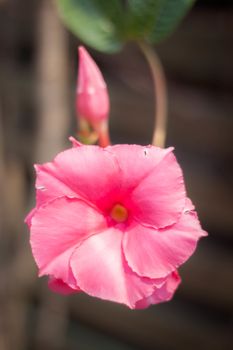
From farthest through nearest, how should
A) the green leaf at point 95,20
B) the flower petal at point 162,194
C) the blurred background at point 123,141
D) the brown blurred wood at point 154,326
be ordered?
the brown blurred wood at point 154,326, the blurred background at point 123,141, the green leaf at point 95,20, the flower petal at point 162,194

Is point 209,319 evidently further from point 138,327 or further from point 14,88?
point 14,88

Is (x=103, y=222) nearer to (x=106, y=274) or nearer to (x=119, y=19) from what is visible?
(x=106, y=274)

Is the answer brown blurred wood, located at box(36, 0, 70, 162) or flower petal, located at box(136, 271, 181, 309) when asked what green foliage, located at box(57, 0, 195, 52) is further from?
brown blurred wood, located at box(36, 0, 70, 162)

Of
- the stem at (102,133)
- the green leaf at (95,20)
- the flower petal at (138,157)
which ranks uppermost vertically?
the green leaf at (95,20)

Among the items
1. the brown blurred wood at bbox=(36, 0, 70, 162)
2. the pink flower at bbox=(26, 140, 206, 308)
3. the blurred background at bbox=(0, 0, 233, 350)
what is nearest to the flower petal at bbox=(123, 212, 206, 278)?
the pink flower at bbox=(26, 140, 206, 308)

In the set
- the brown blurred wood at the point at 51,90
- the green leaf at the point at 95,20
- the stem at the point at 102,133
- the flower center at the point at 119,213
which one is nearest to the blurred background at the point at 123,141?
the brown blurred wood at the point at 51,90

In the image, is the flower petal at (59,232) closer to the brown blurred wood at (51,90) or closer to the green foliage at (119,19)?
the green foliage at (119,19)
